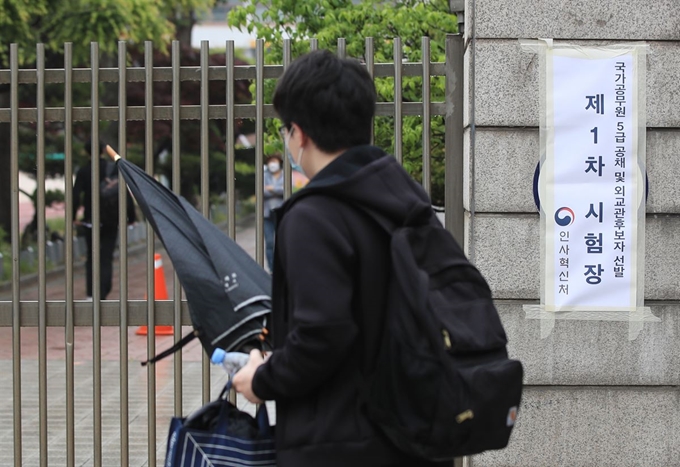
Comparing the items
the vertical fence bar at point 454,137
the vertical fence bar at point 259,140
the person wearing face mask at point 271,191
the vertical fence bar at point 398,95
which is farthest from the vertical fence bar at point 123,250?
the person wearing face mask at point 271,191

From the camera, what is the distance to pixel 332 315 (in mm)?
2615

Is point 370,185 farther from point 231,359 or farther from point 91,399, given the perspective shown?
point 91,399

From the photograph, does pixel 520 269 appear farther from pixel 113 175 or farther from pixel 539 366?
pixel 113 175

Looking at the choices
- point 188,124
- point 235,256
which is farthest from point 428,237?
point 188,124

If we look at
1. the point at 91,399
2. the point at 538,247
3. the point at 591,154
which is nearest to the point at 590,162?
the point at 591,154

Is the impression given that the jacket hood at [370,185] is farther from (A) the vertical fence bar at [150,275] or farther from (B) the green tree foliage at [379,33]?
(B) the green tree foliage at [379,33]

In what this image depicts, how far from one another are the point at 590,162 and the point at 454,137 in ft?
2.11

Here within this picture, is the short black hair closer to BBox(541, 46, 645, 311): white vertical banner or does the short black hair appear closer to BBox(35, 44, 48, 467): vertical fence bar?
BBox(541, 46, 645, 311): white vertical banner

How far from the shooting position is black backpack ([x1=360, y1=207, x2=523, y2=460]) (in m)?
2.61

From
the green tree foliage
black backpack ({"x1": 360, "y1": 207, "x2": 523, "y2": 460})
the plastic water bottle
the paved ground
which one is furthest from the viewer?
the paved ground

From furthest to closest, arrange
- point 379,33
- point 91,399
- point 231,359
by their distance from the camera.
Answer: point 91,399, point 379,33, point 231,359

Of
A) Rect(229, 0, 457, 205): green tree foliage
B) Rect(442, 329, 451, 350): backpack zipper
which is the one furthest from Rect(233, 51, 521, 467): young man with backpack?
Rect(229, 0, 457, 205): green tree foliage

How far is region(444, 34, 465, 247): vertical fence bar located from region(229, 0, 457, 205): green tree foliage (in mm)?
1096

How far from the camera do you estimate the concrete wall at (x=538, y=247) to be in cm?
505
